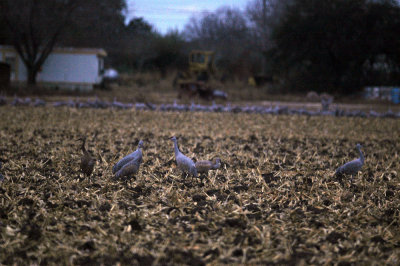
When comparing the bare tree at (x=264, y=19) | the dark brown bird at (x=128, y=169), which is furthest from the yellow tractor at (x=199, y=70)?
the dark brown bird at (x=128, y=169)

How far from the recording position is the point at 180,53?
1439 inches

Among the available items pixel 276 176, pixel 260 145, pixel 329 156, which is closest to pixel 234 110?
pixel 260 145

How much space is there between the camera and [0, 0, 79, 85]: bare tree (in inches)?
781

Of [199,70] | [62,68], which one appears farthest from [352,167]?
[199,70]

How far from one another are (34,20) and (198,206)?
1925cm

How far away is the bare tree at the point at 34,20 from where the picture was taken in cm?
1983

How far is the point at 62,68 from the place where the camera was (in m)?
23.8

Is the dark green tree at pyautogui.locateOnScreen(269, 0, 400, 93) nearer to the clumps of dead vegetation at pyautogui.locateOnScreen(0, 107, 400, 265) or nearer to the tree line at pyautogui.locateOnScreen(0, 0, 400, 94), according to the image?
the tree line at pyautogui.locateOnScreen(0, 0, 400, 94)

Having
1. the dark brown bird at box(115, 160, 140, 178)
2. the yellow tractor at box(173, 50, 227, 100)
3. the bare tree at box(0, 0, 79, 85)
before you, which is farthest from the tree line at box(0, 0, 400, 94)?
the dark brown bird at box(115, 160, 140, 178)

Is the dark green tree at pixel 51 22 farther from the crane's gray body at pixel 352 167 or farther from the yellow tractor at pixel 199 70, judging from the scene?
the crane's gray body at pixel 352 167

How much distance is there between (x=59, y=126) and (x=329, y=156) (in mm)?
5614

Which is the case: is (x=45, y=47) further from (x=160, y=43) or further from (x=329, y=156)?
(x=329, y=156)

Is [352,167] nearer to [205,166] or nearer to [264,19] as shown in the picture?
[205,166]

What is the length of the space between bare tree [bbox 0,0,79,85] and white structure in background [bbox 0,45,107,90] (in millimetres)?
2022
